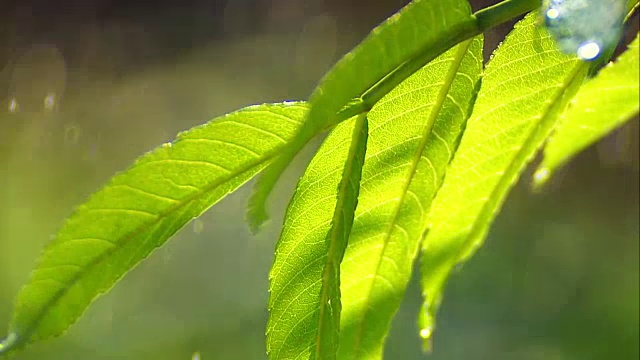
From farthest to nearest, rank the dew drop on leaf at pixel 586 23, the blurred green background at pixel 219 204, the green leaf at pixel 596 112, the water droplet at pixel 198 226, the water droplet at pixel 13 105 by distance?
1. the water droplet at pixel 13 105
2. the water droplet at pixel 198 226
3. the blurred green background at pixel 219 204
4. the dew drop on leaf at pixel 586 23
5. the green leaf at pixel 596 112

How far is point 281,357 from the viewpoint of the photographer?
19.5 inches

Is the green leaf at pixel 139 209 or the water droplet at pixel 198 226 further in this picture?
the water droplet at pixel 198 226

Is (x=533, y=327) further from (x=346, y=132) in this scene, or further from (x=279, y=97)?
(x=346, y=132)

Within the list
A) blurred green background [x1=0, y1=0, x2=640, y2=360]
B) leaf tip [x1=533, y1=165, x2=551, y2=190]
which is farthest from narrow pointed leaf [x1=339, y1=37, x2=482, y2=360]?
blurred green background [x1=0, y1=0, x2=640, y2=360]

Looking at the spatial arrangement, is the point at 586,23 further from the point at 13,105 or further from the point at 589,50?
the point at 13,105

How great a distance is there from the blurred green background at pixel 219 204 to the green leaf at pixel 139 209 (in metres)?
2.53

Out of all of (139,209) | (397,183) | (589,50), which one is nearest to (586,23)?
(589,50)

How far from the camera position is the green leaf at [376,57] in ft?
1.22

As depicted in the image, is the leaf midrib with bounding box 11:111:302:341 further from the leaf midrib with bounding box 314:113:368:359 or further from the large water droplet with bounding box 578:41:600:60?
the large water droplet with bounding box 578:41:600:60

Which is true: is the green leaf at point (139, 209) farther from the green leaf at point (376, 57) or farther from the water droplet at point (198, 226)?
the water droplet at point (198, 226)

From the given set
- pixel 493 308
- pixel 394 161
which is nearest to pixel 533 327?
pixel 493 308

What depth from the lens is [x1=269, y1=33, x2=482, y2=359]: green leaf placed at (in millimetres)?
493

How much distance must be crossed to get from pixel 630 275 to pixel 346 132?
10.6 feet

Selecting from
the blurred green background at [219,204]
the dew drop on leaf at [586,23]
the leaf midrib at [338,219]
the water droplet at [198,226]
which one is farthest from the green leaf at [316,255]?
the water droplet at [198,226]
